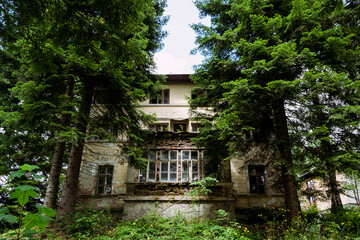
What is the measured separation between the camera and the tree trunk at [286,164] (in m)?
8.05

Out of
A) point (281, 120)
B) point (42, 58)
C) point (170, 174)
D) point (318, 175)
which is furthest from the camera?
point (170, 174)

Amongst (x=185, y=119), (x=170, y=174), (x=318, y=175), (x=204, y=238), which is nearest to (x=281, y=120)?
(x=318, y=175)

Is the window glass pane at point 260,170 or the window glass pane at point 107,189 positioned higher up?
the window glass pane at point 260,170

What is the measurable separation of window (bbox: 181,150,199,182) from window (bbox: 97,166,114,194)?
17.6 ft

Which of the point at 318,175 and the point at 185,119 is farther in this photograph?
the point at 185,119

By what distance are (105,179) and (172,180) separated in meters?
5.06

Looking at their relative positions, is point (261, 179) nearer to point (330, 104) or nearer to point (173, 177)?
point (173, 177)

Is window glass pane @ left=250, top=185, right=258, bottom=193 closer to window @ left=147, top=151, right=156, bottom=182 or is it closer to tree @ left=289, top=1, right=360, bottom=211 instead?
tree @ left=289, top=1, right=360, bottom=211

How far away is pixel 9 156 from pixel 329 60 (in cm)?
1621

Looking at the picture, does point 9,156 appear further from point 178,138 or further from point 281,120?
point 281,120

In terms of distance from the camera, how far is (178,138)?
44.6 ft

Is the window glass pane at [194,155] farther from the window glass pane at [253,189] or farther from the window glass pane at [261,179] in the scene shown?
the window glass pane at [261,179]

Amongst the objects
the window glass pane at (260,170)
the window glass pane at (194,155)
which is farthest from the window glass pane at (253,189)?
the window glass pane at (194,155)

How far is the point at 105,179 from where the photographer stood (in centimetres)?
1498
